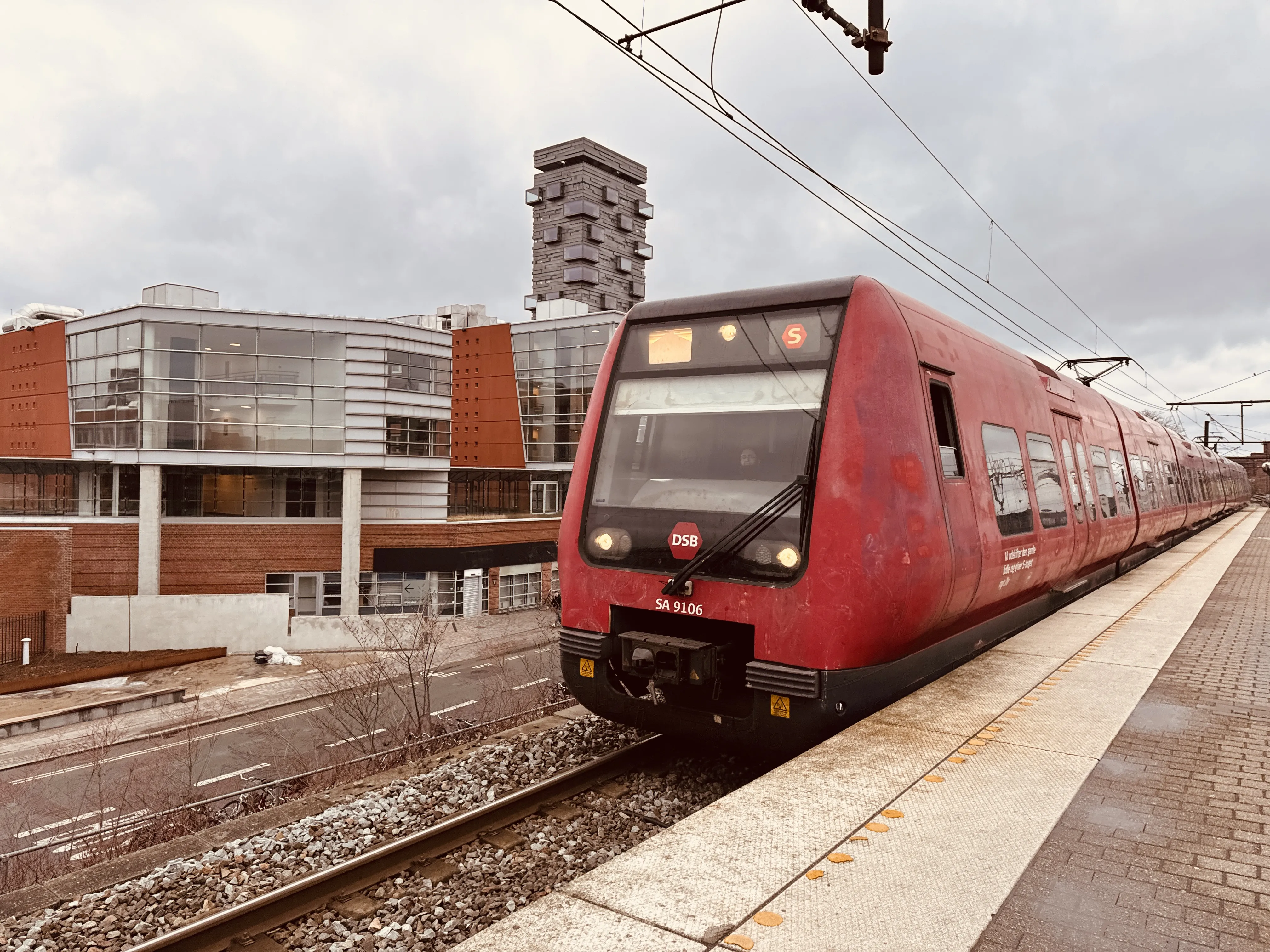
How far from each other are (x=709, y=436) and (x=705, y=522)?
72 cm

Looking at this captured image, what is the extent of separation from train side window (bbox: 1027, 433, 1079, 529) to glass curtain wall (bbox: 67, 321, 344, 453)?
96.8 feet

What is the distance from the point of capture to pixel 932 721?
5.80m

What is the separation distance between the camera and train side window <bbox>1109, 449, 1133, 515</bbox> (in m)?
13.2

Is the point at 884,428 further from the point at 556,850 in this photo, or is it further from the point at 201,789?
the point at 201,789

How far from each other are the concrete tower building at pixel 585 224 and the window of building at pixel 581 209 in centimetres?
7

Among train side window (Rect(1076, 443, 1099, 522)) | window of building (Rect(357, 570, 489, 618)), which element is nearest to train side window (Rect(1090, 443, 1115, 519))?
train side window (Rect(1076, 443, 1099, 522))

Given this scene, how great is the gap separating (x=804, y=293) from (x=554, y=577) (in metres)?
35.2

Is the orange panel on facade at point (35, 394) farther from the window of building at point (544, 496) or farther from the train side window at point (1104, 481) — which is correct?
the train side window at point (1104, 481)

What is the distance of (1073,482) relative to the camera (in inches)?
414

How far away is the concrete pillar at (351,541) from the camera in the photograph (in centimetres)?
3359

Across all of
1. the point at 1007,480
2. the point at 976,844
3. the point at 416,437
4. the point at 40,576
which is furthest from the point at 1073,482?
the point at 40,576

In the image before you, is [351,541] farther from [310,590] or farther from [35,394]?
[35,394]

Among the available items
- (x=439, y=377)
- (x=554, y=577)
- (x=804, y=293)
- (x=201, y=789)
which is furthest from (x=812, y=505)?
(x=554, y=577)

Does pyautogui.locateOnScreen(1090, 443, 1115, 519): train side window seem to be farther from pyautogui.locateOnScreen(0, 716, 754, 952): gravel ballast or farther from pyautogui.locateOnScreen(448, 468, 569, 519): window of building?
Result: pyautogui.locateOnScreen(448, 468, 569, 519): window of building
